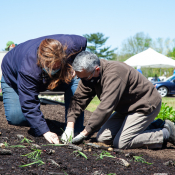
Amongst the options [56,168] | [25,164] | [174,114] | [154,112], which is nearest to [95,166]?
[56,168]

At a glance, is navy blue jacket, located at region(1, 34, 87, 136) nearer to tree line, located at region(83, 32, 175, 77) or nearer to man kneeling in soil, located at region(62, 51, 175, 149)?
man kneeling in soil, located at region(62, 51, 175, 149)

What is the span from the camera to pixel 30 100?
8.56ft

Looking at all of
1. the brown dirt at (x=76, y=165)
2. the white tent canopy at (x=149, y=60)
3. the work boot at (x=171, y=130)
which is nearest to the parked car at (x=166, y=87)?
the white tent canopy at (x=149, y=60)

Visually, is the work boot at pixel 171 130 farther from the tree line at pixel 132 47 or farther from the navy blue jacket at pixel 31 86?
the tree line at pixel 132 47

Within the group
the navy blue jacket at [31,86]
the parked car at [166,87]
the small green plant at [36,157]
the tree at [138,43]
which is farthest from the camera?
the tree at [138,43]

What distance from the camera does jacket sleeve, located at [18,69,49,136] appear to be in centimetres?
259

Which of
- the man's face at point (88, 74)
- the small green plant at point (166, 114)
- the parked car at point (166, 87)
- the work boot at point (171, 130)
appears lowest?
the parked car at point (166, 87)

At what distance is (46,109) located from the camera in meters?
5.23

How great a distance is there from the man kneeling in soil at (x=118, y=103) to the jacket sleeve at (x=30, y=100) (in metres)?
0.37

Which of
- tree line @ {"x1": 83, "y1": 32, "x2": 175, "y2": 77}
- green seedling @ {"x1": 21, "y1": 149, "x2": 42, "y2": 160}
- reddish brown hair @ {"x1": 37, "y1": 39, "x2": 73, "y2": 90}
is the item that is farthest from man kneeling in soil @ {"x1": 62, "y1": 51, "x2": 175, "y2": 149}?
tree line @ {"x1": 83, "y1": 32, "x2": 175, "y2": 77}

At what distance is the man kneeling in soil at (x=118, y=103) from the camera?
8.06 feet

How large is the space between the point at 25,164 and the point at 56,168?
0.83ft

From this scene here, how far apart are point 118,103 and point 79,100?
53 cm

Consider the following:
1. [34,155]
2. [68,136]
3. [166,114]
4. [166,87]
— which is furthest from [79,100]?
[166,87]
